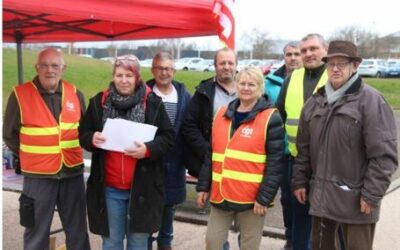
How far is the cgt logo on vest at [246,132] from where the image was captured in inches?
Result: 131

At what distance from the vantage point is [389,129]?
305 centimetres

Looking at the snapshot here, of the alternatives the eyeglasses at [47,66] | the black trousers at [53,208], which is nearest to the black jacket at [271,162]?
the black trousers at [53,208]

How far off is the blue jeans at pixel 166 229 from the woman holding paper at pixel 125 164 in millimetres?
873

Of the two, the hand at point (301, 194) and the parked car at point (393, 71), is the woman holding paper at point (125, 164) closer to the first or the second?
the hand at point (301, 194)

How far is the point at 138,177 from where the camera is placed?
3.44 meters

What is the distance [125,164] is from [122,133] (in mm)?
240

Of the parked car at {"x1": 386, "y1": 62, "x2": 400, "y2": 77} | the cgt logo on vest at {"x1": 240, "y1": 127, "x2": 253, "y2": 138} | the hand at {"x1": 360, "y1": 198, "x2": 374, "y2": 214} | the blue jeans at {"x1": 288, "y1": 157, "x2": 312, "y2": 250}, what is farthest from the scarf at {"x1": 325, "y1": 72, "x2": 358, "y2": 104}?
the parked car at {"x1": 386, "y1": 62, "x2": 400, "y2": 77}

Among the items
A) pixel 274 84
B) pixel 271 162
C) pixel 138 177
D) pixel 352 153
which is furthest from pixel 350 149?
pixel 274 84

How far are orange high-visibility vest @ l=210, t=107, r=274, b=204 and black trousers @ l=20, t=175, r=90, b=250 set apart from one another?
3.94ft

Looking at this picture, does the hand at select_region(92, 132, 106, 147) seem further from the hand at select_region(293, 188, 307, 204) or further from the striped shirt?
the hand at select_region(293, 188, 307, 204)

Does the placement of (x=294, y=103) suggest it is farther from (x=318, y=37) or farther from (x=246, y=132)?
(x=246, y=132)

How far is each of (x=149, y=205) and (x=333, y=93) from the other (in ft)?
4.86

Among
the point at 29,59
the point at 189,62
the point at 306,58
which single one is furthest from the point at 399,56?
the point at 306,58

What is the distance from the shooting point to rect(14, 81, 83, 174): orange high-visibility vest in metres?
3.62
